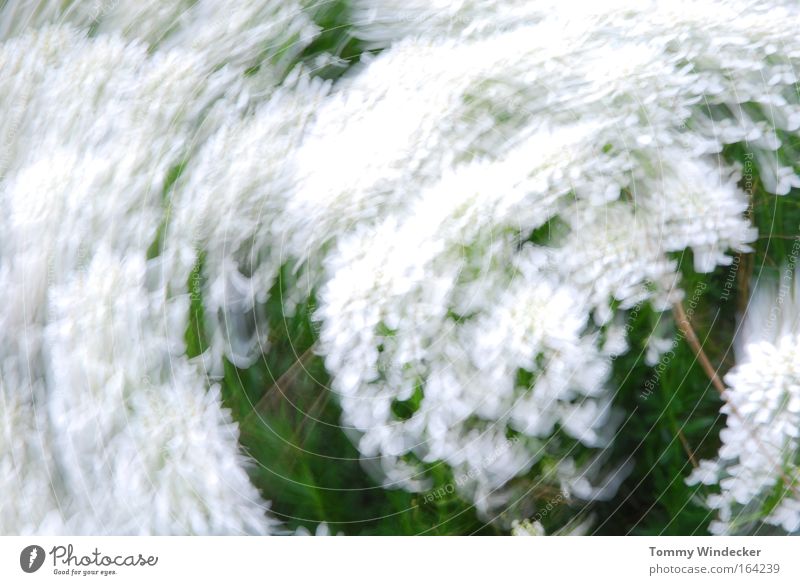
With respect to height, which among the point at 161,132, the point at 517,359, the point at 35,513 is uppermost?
the point at 161,132

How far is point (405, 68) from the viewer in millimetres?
511

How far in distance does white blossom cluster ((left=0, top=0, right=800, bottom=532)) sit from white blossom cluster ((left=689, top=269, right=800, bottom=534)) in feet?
0.20

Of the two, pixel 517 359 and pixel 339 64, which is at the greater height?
pixel 339 64

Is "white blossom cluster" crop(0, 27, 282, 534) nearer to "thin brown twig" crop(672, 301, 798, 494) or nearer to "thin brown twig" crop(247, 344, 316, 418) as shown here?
"thin brown twig" crop(247, 344, 316, 418)

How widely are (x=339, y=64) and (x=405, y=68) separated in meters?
0.06

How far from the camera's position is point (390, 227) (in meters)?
0.47

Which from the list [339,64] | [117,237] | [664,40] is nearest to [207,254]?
[117,237]

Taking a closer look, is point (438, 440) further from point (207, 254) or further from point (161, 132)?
point (161, 132)

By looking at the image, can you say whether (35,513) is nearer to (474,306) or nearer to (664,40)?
(474,306)

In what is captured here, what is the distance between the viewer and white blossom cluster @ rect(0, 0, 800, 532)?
449 mm
